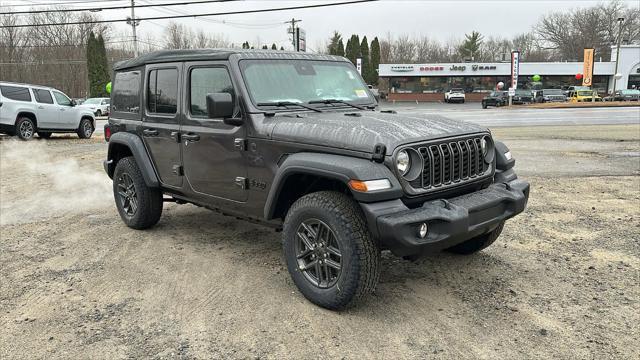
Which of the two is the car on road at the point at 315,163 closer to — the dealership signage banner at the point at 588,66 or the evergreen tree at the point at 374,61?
the dealership signage banner at the point at 588,66

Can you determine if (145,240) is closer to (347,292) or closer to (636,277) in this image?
(347,292)

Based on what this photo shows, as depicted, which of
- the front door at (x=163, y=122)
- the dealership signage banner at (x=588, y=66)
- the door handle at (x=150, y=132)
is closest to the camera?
the front door at (x=163, y=122)

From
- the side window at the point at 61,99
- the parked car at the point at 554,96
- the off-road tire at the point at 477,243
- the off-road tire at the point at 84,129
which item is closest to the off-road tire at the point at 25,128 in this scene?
the side window at the point at 61,99

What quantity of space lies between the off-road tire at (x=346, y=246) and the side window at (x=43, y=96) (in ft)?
50.8

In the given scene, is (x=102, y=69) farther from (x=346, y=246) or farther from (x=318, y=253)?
(x=346, y=246)

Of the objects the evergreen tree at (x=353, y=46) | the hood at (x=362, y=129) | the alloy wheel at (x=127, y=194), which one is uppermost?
the evergreen tree at (x=353, y=46)

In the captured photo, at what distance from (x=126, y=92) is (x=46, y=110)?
41.0ft

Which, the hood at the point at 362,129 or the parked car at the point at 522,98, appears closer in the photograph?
the hood at the point at 362,129

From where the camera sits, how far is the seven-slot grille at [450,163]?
3580 mm

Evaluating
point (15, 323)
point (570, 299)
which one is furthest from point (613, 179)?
point (15, 323)

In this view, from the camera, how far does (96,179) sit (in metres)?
9.44

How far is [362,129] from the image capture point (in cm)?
363

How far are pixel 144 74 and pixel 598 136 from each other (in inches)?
544

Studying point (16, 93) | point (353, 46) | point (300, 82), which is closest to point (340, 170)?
point (300, 82)
